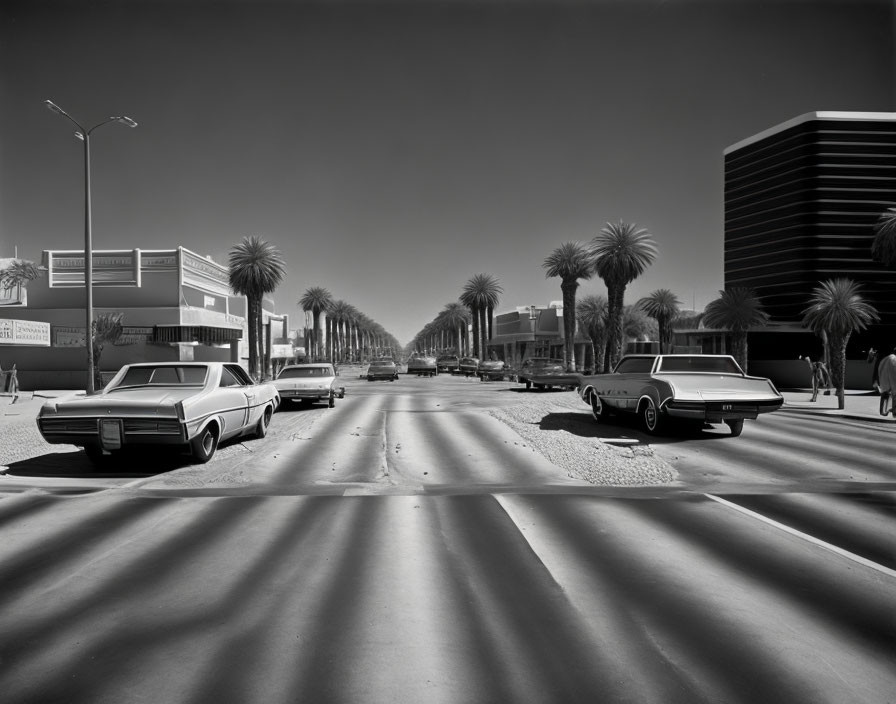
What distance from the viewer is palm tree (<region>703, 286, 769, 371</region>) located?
38.3 meters

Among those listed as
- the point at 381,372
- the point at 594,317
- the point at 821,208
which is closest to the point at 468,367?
the point at 381,372

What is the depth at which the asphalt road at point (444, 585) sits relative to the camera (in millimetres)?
3318

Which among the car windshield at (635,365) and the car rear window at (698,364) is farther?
the car windshield at (635,365)

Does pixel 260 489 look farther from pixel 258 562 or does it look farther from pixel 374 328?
pixel 374 328

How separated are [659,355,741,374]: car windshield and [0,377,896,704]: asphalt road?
439cm

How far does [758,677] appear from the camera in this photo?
334cm

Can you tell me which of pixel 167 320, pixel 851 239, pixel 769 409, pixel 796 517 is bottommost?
pixel 796 517

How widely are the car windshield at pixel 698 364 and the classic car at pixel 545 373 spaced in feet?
46.4

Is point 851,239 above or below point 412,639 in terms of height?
above

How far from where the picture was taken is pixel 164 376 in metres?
10.7

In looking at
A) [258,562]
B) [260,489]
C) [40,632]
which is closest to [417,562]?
[258,562]

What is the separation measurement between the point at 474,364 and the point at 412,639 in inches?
1813

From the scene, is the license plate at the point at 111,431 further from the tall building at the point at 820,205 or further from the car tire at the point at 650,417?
the tall building at the point at 820,205

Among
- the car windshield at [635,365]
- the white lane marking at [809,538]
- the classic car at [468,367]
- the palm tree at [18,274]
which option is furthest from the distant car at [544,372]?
the palm tree at [18,274]
